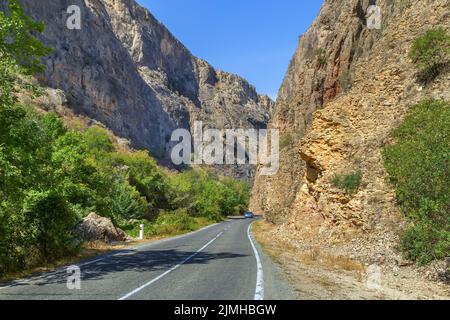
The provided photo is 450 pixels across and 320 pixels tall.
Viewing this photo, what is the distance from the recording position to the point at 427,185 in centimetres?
1456

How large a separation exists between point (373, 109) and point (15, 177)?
68.6ft

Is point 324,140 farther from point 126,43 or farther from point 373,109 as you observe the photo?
point 126,43

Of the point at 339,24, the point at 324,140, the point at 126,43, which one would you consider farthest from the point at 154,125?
the point at 324,140

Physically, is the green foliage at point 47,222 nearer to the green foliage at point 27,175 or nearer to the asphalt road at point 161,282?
the green foliage at point 27,175

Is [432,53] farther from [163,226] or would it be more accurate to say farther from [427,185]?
[163,226]

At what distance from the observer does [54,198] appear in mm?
17641

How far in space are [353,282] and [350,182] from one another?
460 inches

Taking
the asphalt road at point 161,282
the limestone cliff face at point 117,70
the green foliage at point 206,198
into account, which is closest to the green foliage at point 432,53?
the asphalt road at point 161,282

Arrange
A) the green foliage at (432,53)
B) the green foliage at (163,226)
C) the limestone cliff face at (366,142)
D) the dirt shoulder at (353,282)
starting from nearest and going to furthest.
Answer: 1. the dirt shoulder at (353,282)
2. the limestone cliff face at (366,142)
3. the green foliage at (432,53)
4. the green foliage at (163,226)

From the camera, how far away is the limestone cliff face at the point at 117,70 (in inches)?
4072

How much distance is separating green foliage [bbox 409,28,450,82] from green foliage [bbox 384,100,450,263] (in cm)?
574

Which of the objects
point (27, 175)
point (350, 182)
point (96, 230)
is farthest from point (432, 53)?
point (96, 230)

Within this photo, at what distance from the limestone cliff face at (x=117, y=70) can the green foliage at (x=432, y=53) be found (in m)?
86.5
